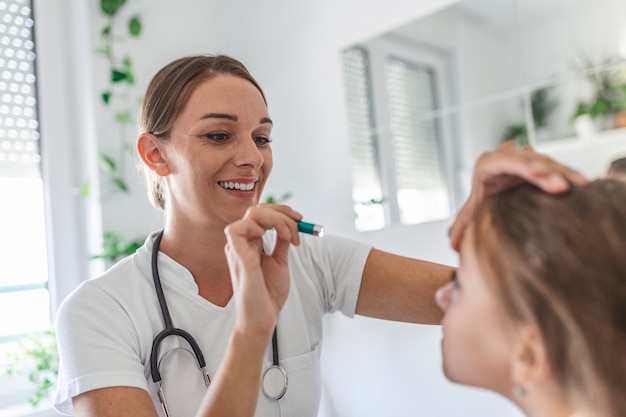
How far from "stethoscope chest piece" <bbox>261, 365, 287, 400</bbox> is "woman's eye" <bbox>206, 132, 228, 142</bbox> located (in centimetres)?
47

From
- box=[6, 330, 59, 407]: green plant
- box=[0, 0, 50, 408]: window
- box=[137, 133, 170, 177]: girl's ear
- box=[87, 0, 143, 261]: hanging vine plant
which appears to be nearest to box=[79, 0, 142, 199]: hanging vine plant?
box=[87, 0, 143, 261]: hanging vine plant

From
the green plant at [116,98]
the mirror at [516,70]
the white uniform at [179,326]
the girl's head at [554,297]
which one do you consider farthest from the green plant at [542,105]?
the green plant at [116,98]

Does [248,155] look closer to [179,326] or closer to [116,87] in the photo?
[179,326]

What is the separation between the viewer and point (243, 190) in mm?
1290

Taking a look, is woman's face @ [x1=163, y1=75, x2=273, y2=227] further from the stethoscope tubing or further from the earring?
the earring

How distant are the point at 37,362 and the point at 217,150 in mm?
1282

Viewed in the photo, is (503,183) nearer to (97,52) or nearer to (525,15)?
(525,15)

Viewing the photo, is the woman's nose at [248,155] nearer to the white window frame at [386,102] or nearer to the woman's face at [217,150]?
the woman's face at [217,150]

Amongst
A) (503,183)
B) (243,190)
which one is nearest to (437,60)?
(243,190)

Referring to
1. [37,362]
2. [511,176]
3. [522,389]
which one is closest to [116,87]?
[37,362]

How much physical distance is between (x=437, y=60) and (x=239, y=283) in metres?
1.16

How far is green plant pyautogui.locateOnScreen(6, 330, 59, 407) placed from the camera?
2.06 metres

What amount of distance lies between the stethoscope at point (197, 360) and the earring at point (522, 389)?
579mm

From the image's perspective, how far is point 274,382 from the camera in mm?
1217
